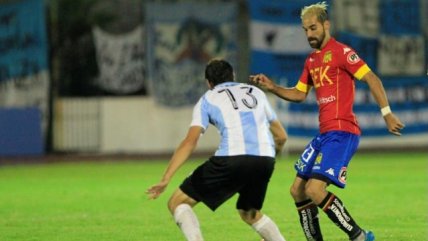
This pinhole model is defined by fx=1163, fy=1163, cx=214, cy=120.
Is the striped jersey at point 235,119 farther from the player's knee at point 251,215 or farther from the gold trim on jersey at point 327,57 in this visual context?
the gold trim on jersey at point 327,57

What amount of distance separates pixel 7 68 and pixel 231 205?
13.8 meters

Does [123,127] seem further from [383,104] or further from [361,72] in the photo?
[383,104]

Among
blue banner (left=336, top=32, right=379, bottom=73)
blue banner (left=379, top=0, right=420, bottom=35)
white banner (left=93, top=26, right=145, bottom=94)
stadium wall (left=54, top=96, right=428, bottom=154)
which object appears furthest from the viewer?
blue banner (left=379, top=0, right=420, bottom=35)

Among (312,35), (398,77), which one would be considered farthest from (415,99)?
(312,35)

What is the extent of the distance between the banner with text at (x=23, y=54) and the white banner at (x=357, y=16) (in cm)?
777

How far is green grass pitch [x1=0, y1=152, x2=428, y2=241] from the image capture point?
13219mm

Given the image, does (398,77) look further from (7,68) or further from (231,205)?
(231,205)

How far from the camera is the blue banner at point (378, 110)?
101 ft

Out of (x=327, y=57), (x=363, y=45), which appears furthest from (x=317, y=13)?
(x=363, y=45)

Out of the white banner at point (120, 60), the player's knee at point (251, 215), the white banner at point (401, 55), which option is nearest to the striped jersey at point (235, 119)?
the player's knee at point (251, 215)

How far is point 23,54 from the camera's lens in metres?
29.5

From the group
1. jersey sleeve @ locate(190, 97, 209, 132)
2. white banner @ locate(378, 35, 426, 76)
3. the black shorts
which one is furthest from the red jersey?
white banner @ locate(378, 35, 426, 76)

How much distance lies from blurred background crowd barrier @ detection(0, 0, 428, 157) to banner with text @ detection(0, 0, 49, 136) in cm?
3

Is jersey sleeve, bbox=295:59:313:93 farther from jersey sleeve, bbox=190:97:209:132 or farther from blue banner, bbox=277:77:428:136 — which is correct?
blue banner, bbox=277:77:428:136
